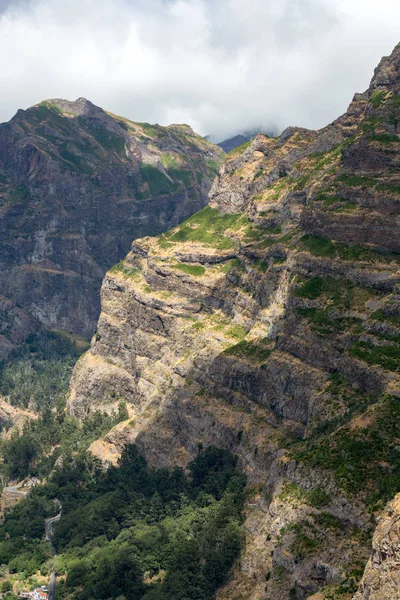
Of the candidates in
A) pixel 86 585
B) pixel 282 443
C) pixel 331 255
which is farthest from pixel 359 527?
Result: pixel 331 255

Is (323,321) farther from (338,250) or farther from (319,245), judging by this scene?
(319,245)

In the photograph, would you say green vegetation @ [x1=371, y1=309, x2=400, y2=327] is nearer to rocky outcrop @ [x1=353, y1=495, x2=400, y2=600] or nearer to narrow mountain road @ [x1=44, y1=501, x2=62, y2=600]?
rocky outcrop @ [x1=353, y1=495, x2=400, y2=600]

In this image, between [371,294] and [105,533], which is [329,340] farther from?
[105,533]

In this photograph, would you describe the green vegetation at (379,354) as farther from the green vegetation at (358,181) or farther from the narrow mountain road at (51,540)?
the narrow mountain road at (51,540)

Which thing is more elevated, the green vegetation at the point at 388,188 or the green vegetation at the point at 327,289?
the green vegetation at the point at 388,188

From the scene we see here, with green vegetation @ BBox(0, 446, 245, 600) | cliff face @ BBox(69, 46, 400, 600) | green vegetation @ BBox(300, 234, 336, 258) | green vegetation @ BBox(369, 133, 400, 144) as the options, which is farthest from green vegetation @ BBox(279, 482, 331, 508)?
green vegetation @ BBox(369, 133, 400, 144)

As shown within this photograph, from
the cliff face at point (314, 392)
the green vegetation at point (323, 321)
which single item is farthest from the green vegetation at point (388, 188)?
the green vegetation at point (323, 321)

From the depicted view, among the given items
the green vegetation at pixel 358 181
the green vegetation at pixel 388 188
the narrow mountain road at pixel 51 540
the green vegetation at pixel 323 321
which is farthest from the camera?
the green vegetation at pixel 358 181
